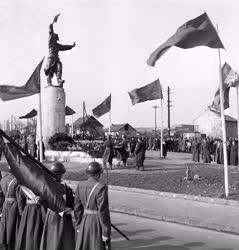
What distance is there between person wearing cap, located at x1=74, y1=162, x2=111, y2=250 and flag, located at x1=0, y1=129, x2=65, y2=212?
0.94 ft

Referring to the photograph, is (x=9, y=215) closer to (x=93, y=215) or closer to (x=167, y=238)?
(x=93, y=215)

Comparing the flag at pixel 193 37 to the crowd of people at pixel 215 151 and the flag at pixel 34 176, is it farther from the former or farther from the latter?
the crowd of people at pixel 215 151

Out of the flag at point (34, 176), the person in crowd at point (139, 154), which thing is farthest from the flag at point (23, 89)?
the flag at point (34, 176)

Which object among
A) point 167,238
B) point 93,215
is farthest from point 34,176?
point 167,238

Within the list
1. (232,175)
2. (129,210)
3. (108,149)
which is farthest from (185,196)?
(108,149)

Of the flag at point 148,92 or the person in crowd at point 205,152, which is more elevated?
the flag at point 148,92

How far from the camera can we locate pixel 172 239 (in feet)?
29.8

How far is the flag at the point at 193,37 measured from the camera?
1147cm

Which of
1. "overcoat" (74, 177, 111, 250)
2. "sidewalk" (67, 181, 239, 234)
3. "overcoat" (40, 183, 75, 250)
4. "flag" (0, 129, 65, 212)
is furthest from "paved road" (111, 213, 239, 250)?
"flag" (0, 129, 65, 212)

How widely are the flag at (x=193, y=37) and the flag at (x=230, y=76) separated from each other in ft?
13.9

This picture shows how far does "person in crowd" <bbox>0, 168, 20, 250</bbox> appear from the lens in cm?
751

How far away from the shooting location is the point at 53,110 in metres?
32.7

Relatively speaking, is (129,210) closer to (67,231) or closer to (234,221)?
(234,221)

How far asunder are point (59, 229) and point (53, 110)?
26596mm
